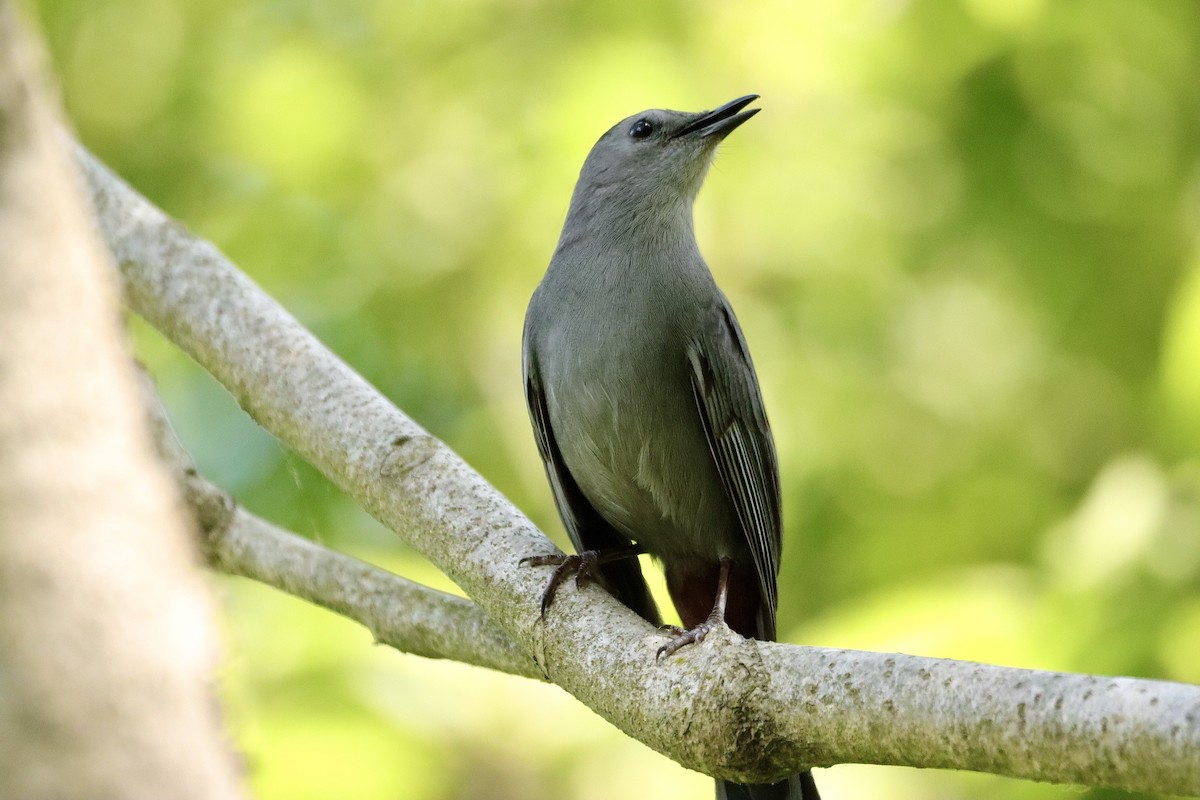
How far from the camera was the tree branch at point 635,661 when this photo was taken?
184 cm

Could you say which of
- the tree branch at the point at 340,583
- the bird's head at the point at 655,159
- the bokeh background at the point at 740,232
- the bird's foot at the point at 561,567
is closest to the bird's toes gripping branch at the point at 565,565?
the bird's foot at the point at 561,567

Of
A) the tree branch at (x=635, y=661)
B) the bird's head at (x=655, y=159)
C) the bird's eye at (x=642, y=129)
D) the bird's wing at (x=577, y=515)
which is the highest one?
the bird's eye at (x=642, y=129)

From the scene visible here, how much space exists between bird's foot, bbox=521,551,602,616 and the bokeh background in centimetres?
81

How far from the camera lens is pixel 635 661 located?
2533mm

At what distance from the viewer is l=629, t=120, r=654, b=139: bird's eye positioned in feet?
15.1

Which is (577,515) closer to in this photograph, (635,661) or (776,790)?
(776,790)

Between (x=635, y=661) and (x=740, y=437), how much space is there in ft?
5.02

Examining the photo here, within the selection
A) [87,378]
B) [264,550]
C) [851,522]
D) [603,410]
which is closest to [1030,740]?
[87,378]

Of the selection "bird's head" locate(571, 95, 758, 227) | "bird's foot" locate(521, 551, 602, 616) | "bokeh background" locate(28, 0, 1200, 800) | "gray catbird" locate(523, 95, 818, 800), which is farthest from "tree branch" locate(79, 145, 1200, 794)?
"bird's head" locate(571, 95, 758, 227)

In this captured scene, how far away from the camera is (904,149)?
507 centimetres

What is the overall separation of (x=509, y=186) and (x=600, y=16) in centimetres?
81

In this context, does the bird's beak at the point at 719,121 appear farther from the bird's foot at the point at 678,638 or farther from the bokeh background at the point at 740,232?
the bird's foot at the point at 678,638

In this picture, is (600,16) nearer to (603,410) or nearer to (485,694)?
(603,410)

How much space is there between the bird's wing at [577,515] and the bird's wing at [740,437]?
0.42 m
